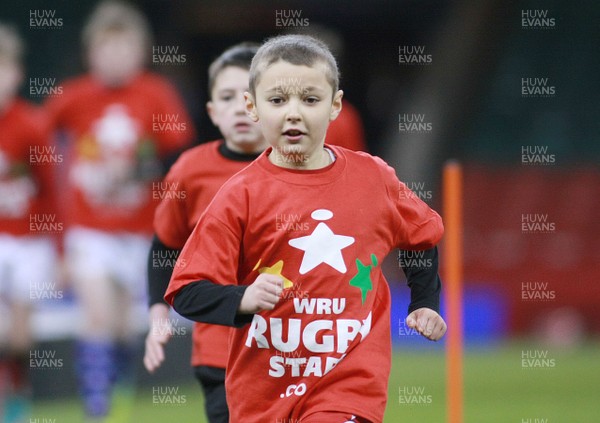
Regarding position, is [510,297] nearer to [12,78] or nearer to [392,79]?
[392,79]

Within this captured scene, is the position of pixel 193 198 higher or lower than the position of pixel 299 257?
higher

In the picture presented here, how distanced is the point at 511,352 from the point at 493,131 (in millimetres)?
5431

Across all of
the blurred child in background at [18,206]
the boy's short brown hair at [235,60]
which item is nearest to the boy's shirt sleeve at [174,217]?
the boy's short brown hair at [235,60]

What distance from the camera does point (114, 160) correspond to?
8.98m

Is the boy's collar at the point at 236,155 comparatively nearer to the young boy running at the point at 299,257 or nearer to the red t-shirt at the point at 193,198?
the red t-shirt at the point at 193,198

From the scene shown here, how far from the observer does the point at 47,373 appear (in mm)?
10125

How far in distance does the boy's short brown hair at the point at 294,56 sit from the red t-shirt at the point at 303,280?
299 millimetres

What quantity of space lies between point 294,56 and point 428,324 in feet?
3.43

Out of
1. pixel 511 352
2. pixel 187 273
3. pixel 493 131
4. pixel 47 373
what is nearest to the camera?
pixel 187 273

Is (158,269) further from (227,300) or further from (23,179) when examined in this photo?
(23,179)

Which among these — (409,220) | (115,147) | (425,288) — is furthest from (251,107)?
(115,147)

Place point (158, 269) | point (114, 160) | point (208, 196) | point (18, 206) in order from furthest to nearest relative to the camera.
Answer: point (114, 160) → point (18, 206) → point (158, 269) → point (208, 196)

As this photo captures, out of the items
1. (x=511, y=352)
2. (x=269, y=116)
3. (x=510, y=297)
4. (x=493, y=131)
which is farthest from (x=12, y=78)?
(x=493, y=131)

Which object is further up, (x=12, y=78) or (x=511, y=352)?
(x=12, y=78)
